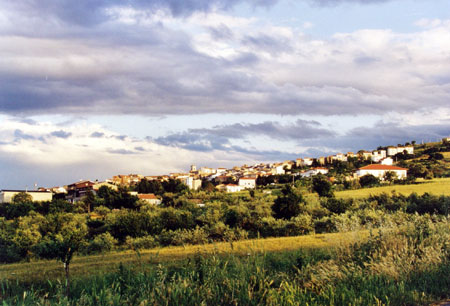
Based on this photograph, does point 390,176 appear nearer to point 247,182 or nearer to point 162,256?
point 247,182

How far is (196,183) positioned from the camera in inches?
3883

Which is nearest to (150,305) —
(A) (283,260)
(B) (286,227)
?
(A) (283,260)

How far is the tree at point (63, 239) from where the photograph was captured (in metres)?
6.41

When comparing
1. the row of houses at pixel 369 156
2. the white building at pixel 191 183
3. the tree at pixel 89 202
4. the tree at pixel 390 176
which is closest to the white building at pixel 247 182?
the white building at pixel 191 183

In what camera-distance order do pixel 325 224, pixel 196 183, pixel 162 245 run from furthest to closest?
pixel 196 183 < pixel 325 224 < pixel 162 245

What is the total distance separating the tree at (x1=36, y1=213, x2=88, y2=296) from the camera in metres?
6.41

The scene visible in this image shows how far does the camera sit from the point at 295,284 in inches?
243

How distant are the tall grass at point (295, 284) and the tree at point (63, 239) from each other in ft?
1.70

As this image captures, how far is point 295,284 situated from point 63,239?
3.96 meters

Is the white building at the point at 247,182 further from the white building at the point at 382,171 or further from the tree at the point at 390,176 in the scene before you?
the tree at the point at 390,176

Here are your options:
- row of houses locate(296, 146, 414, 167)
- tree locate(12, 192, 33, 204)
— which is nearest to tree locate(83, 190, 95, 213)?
tree locate(12, 192, 33, 204)

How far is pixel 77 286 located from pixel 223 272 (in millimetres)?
2745

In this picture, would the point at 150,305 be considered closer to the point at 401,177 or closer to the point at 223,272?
the point at 223,272

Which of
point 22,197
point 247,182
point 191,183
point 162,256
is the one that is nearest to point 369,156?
point 247,182
